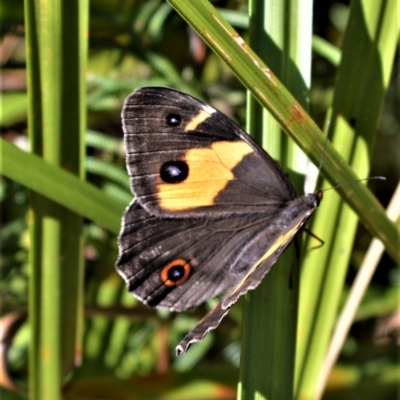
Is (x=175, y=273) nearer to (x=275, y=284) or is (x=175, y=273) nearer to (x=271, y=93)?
(x=275, y=284)

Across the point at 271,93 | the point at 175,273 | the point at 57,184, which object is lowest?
the point at 175,273

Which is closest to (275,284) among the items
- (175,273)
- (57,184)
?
(175,273)

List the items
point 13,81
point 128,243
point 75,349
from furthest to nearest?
point 13,81
point 75,349
point 128,243

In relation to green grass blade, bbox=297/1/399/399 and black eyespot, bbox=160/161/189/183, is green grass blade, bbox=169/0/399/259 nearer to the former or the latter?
green grass blade, bbox=297/1/399/399

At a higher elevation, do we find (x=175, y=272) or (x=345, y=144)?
(x=345, y=144)

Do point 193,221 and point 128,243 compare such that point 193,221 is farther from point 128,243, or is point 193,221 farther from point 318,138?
point 318,138

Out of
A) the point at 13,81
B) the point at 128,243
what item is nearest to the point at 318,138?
the point at 128,243

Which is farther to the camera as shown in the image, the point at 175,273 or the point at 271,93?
the point at 175,273
